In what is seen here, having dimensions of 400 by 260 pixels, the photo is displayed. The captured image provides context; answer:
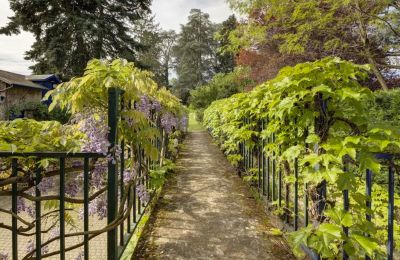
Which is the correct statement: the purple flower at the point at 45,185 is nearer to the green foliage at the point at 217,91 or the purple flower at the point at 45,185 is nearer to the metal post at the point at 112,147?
the metal post at the point at 112,147

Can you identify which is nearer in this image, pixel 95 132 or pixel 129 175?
pixel 95 132

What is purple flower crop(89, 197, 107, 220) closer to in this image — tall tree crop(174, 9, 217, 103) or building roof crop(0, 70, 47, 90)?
building roof crop(0, 70, 47, 90)

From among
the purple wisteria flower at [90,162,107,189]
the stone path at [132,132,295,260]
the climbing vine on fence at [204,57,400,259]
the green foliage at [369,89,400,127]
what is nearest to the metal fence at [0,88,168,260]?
the purple wisteria flower at [90,162,107,189]

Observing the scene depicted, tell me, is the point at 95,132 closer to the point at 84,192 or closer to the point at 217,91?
the point at 84,192

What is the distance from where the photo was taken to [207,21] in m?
46.8

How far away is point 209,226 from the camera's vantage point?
9.75 feet

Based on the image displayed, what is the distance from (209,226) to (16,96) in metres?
19.1

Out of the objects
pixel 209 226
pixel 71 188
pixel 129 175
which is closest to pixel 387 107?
pixel 209 226

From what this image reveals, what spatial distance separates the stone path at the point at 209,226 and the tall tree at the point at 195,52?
4086cm

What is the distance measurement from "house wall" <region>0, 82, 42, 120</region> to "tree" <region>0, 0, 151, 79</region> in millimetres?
2281

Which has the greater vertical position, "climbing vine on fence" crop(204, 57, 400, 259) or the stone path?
"climbing vine on fence" crop(204, 57, 400, 259)

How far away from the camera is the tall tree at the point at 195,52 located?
Result: 149 ft

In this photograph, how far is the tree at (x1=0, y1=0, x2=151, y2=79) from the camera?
16.1 m

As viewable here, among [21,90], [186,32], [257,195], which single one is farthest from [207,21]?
[257,195]
